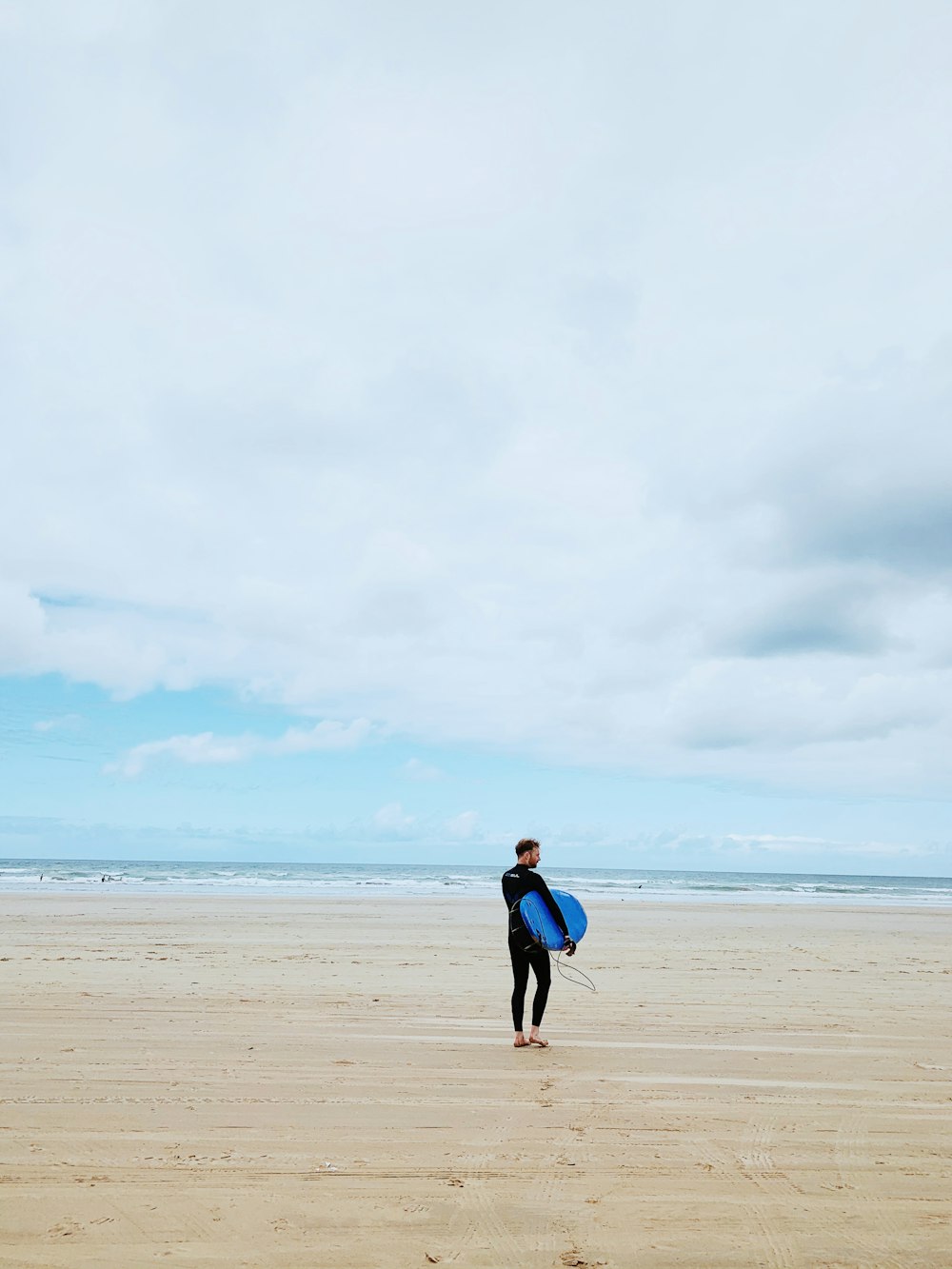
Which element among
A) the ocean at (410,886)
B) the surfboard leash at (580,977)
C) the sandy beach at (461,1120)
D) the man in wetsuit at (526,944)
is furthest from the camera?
the ocean at (410,886)

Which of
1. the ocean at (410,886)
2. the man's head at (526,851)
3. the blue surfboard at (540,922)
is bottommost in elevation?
the ocean at (410,886)

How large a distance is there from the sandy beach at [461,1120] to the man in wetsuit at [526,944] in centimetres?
31

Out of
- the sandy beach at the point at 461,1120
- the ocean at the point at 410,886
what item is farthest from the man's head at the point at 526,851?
the ocean at the point at 410,886

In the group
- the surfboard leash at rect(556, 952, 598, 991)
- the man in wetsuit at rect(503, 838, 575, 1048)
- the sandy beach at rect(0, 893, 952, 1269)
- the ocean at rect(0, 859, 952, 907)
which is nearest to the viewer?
the sandy beach at rect(0, 893, 952, 1269)

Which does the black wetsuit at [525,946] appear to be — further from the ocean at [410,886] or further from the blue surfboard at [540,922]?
the ocean at [410,886]

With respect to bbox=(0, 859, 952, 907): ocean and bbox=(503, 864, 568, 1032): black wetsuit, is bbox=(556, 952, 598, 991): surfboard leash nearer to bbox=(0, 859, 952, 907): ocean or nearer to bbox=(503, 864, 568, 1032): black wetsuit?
bbox=(503, 864, 568, 1032): black wetsuit

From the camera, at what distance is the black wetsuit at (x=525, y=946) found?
805cm

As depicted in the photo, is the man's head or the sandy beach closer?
the sandy beach

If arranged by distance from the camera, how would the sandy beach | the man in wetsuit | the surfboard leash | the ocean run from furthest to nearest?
the ocean
the surfboard leash
the man in wetsuit
the sandy beach

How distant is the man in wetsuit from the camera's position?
8.04 metres

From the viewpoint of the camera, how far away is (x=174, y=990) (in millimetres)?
10758

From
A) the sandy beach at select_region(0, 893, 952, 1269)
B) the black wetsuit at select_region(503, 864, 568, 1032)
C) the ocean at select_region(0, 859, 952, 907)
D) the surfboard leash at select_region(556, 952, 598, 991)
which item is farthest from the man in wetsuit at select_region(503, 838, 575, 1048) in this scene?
the ocean at select_region(0, 859, 952, 907)

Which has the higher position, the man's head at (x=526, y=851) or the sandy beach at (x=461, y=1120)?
the man's head at (x=526, y=851)

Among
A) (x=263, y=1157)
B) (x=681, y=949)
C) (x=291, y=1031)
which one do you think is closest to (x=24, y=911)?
(x=681, y=949)
